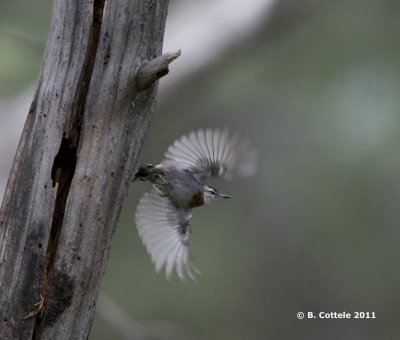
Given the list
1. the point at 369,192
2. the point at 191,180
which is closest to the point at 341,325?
the point at 369,192

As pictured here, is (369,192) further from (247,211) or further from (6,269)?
(6,269)

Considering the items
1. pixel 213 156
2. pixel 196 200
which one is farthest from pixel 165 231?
pixel 213 156

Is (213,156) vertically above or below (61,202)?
above

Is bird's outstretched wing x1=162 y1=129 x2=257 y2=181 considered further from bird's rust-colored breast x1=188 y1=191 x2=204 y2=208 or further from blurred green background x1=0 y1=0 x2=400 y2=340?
blurred green background x1=0 y1=0 x2=400 y2=340

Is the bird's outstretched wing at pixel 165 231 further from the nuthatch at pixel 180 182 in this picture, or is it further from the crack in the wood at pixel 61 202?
the crack in the wood at pixel 61 202

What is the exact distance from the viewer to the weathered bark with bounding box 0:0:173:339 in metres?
2.68

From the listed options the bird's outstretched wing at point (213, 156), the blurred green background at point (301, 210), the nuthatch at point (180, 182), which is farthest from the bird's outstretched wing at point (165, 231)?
the blurred green background at point (301, 210)

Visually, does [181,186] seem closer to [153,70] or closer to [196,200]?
[196,200]

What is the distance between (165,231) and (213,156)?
32cm

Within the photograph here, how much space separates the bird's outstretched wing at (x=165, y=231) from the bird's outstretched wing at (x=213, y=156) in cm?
15

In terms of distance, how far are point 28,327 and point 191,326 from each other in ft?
17.0

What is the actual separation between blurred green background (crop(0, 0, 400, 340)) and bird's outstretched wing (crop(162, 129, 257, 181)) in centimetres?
391

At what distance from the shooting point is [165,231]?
11.3 feet

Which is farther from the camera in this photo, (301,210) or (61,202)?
(301,210)
